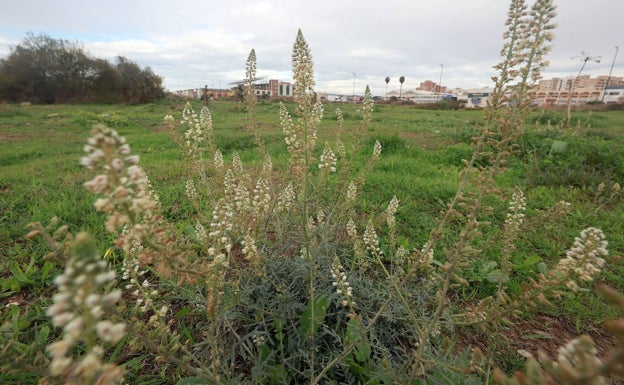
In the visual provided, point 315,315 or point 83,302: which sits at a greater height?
point 83,302

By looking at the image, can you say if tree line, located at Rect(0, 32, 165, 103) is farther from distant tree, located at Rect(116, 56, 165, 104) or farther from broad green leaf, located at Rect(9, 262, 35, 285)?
broad green leaf, located at Rect(9, 262, 35, 285)

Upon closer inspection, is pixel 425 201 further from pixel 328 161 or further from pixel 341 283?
pixel 341 283

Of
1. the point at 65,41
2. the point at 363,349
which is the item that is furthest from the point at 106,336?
the point at 65,41

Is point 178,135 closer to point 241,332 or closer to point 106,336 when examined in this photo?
point 241,332

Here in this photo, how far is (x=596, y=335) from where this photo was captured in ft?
8.86

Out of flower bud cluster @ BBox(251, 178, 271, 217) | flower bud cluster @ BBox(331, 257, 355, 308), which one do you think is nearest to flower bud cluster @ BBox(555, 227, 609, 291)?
flower bud cluster @ BBox(331, 257, 355, 308)

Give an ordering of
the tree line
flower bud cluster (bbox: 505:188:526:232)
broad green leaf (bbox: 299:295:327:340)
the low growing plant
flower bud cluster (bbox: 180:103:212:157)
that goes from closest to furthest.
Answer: the low growing plant, broad green leaf (bbox: 299:295:327:340), flower bud cluster (bbox: 505:188:526:232), flower bud cluster (bbox: 180:103:212:157), the tree line

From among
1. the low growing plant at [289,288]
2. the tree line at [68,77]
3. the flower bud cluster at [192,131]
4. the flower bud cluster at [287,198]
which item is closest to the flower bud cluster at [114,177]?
the low growing plant at [289,288]

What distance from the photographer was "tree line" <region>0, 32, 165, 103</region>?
29969 millimetres

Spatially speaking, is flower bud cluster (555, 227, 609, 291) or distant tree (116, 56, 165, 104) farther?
distant tree (116, 56, 165, 104)

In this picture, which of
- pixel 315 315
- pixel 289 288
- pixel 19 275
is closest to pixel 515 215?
pixel 315 315

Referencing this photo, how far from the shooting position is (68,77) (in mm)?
31453

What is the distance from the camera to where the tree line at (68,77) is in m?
30.0

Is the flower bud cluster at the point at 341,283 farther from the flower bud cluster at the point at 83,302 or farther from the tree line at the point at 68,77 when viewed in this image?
the tree line at the point at 68,77
